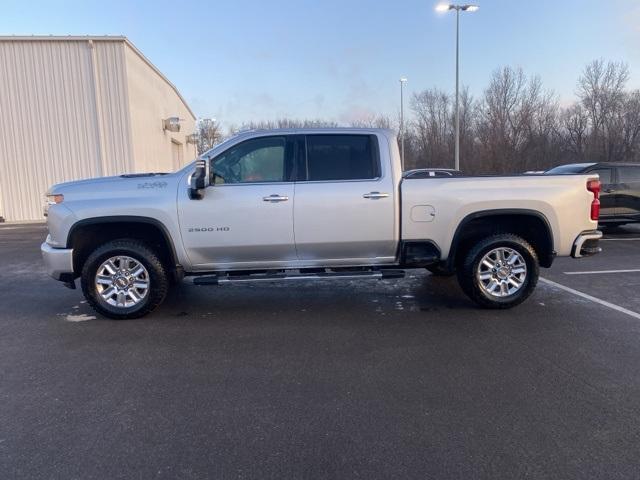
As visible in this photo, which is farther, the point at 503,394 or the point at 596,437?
the point at 503,394

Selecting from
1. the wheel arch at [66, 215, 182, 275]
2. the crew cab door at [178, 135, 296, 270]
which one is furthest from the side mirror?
the wheel arch at [66, 215, 182, 275]

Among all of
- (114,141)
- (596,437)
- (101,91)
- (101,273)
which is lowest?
(596,437)

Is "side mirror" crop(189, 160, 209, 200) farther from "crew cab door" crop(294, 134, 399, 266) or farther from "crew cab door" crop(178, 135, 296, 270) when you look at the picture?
"crew cab door" crop(294, 134, 399, 266)

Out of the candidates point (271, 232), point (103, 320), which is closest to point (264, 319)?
point (271, 232)

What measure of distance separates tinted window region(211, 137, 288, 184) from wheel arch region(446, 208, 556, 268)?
2177 millimetres

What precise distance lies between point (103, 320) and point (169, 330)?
98cm

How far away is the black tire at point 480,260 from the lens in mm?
5801

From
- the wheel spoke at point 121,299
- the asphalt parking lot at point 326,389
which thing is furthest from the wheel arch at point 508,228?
the wheel spoke at point 121,299

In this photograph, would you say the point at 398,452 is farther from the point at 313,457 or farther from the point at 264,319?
the point at 264,319

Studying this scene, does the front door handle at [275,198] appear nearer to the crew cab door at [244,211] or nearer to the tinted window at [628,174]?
the crew cab door at [244,211]

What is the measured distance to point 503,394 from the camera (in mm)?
3727

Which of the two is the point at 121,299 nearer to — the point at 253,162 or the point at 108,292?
the point at 108,292

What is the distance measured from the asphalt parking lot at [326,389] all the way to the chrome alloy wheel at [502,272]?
0.94 feet

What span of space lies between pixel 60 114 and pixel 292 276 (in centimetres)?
1638
